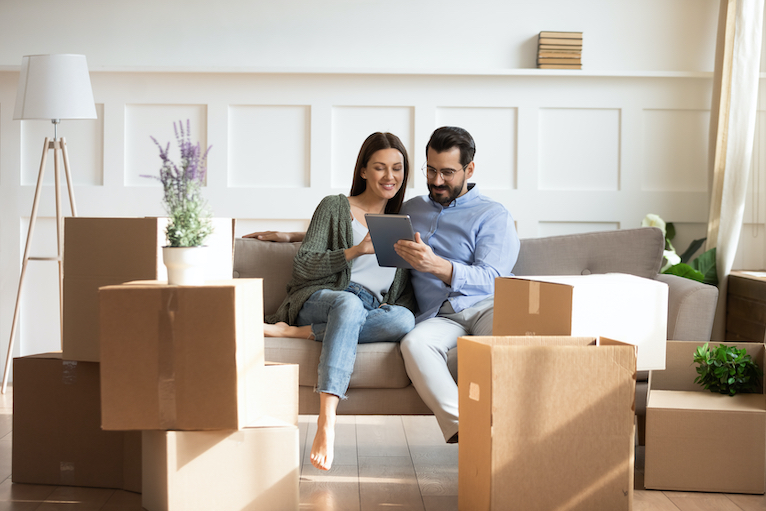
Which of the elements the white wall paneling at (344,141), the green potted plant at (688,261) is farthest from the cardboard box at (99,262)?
the green potted plant at (688,261)

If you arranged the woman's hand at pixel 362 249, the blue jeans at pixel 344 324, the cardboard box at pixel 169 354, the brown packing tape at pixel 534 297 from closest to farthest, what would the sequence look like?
the cardboard box at pixel 169 354
the brown packing tape at pixel 534 297
the blue jeans at pixel 344 324
the woman's hand at pixel 362 249

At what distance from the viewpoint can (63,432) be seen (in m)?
2.00

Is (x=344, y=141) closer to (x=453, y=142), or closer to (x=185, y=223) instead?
(x=453, y=142)

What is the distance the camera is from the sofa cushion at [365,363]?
7.11ft

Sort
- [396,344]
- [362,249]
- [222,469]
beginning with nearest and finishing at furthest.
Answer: [222,469] < [396,344] < [362,249]

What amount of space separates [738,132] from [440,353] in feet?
5.67

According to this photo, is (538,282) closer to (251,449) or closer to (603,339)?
(603,339)

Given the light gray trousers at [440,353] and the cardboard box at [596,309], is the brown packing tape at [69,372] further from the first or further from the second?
the cardboard box at [596,309]

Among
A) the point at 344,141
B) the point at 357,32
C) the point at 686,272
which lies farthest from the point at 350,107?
the point at 686,272

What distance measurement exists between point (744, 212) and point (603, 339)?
1.66 meters

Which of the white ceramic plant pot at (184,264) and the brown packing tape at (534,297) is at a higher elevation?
the white ceramic plant pot at (184,264)

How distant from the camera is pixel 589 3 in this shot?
3420 mm

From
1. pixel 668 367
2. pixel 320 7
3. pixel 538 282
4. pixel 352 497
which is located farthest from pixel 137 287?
pixel 320 7

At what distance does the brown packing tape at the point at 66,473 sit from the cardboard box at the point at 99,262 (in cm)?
33
